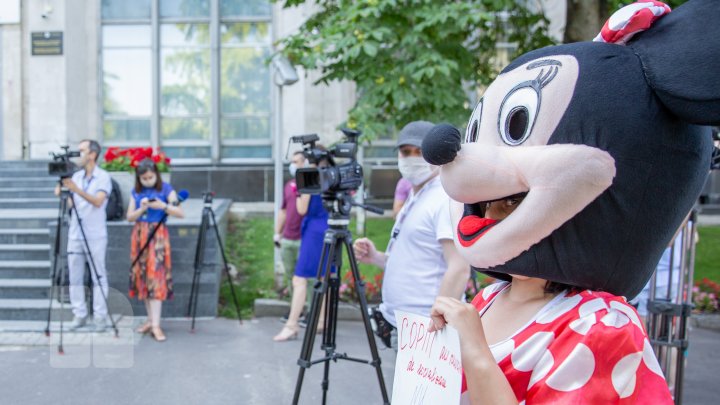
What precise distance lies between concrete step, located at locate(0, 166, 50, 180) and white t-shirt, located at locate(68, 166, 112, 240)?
20.2 feet

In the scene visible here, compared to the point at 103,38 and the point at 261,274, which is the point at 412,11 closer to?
the point at 261,274

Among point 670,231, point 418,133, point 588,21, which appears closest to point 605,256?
point 670,231

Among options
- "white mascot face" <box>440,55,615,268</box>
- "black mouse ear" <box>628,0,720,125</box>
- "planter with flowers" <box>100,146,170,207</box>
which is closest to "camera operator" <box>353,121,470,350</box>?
"white mascot face" <box>440,55,615,268</box>

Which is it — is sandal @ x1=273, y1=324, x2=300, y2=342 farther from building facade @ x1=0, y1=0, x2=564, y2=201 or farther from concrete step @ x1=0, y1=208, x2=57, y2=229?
building facade @ x1=0, y1=0, x2=564, y2=201

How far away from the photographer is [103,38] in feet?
48.3

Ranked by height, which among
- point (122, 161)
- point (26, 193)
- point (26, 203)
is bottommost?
point (26, 203)

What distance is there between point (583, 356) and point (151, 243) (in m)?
5.81

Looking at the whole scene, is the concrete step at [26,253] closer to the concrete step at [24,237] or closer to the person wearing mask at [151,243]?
the concrete step at [24,237]

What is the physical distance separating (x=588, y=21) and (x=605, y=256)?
7.03m

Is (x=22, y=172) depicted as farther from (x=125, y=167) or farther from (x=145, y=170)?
(x=145, y=170)

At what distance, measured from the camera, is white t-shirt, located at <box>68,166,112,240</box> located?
267 inches

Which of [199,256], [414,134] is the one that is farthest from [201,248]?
[414,134]

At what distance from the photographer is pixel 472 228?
184cm

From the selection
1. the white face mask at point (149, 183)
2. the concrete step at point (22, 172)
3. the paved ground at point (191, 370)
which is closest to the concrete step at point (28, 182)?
the concrete step at point (22, 172)
